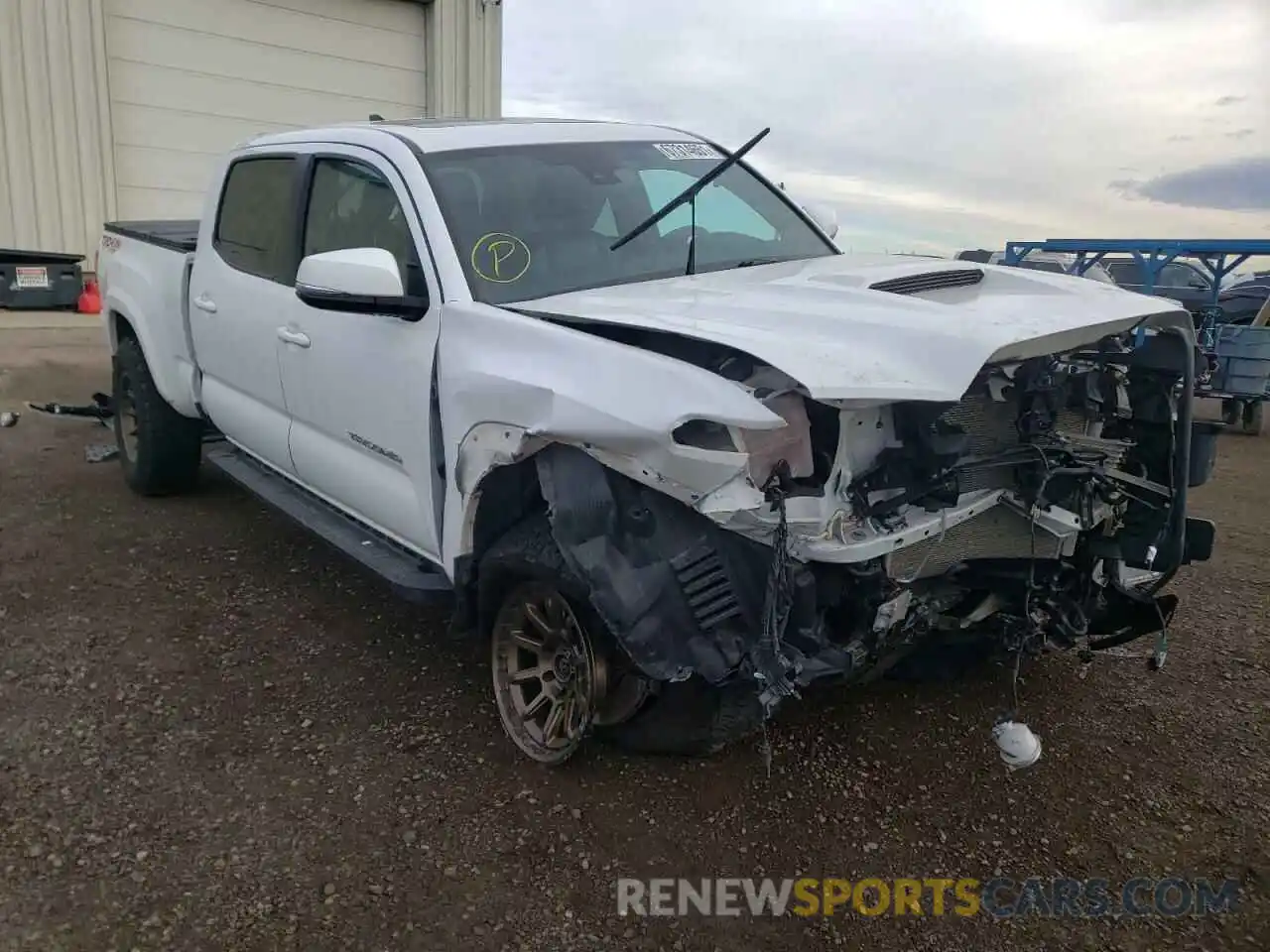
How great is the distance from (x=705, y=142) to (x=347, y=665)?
259cm

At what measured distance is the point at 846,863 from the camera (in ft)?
8.87

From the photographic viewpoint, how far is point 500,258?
10.7 feet

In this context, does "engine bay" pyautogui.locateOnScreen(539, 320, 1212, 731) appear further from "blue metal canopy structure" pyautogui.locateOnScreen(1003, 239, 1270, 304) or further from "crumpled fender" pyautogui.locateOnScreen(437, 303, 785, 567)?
"blue metal canopy structure" pyautogui.locateOnScreen(1003, 239, 1270, 304)

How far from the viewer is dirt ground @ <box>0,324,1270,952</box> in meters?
2.49

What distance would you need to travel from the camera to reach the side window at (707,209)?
3658mm

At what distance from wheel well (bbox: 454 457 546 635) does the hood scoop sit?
1137mm

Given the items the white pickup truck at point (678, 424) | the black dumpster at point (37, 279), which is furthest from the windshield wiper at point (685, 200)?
the black dumpster at point (37, 279)

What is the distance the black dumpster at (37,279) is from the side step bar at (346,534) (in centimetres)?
803

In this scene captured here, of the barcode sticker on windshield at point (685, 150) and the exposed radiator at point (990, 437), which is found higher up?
the barcode sticker on windshield at point (685, 150)

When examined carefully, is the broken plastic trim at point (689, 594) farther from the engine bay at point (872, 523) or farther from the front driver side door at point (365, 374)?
the front driver side door at point (365, 374)

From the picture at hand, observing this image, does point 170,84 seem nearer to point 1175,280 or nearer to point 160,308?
point 160,308

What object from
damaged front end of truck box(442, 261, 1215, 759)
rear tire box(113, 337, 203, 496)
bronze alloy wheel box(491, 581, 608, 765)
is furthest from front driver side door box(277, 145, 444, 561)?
rear tire box(113, 337, 203, 496)

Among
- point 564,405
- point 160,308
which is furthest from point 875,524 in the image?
point 160,308

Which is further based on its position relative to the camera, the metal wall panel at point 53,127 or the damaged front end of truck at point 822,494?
the metal wall panel at point 53,127
